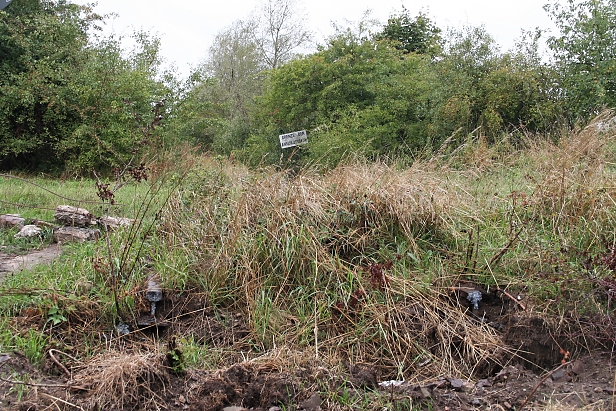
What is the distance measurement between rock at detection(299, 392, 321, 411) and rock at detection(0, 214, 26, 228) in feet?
14.3

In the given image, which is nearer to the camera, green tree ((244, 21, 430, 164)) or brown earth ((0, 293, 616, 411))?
brown earth ((0, 293, 616, 411))

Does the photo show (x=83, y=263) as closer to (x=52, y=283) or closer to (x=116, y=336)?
(x=52, y=283)

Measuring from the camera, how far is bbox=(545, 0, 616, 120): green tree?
9383 mm

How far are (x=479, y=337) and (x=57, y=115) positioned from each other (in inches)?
511

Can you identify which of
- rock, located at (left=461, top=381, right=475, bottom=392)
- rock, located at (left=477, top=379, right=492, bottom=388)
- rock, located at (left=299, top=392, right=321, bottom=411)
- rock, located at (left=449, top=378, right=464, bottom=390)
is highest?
rock, located at (left=299, top=392, right=321, bottom=411)

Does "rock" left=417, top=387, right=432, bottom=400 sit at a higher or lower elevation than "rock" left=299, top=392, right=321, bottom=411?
lower

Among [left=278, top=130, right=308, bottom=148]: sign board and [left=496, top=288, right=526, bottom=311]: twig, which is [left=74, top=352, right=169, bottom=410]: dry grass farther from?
[left=278, top=130, right=308, bottom=148]: sign board

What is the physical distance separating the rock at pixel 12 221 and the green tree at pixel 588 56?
29.3ft

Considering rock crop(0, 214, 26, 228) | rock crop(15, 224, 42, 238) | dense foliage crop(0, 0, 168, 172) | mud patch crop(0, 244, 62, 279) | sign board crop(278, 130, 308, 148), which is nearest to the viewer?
mud patch crop(0, 244, 62, 279)

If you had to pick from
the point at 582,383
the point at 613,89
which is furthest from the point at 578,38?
the point at 582,383

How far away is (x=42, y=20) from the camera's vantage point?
14.0 metres

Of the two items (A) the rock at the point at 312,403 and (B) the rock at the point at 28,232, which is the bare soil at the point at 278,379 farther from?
(B) the rock at the point at 28,232

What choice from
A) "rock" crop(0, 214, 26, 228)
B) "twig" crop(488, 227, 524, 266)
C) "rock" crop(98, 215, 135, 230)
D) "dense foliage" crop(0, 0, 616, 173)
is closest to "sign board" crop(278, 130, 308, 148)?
"dense foliage" crop(0, 0, 616, 173)

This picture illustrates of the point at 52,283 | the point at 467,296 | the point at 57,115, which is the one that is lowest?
the point at 467,296
